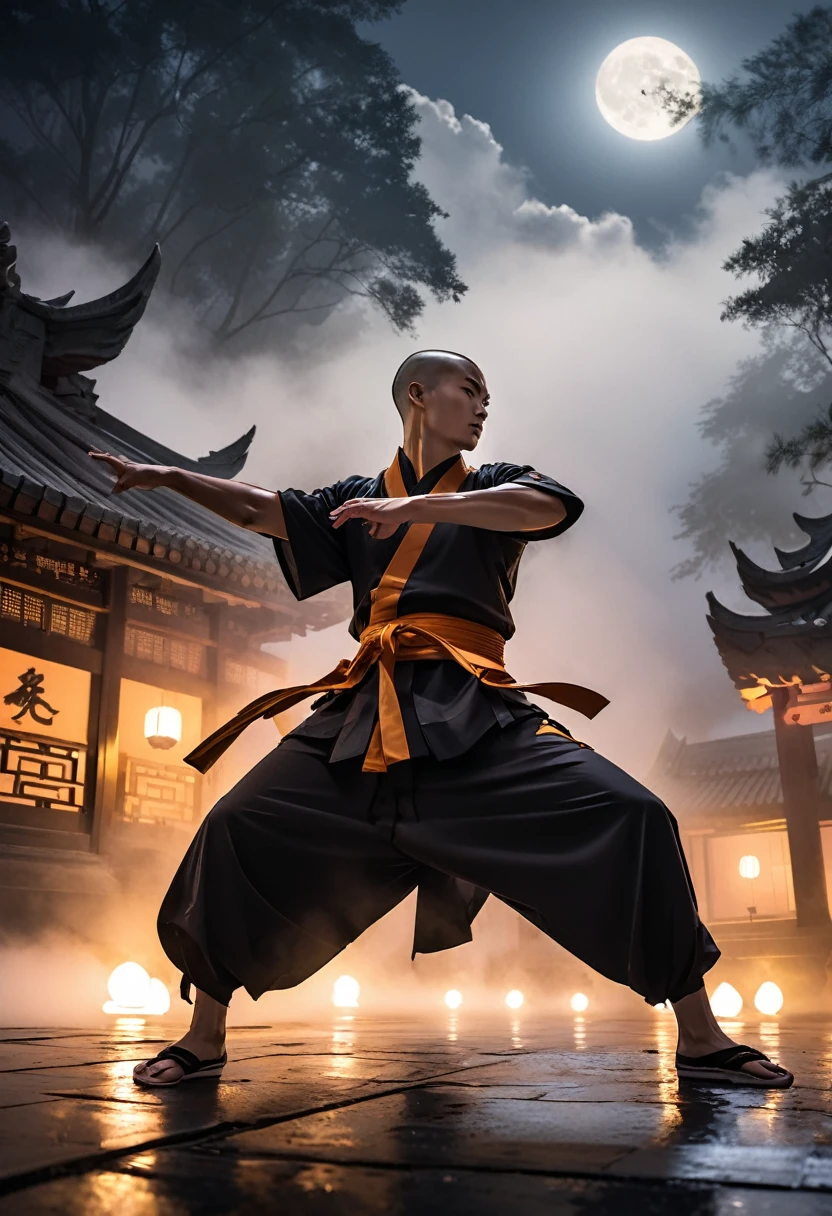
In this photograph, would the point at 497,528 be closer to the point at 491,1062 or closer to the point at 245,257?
the point at 491,1062

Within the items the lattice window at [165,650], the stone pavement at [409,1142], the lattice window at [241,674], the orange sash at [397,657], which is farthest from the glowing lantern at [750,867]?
the orange sash at [397,657]

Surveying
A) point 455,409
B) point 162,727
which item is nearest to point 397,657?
point 455,409

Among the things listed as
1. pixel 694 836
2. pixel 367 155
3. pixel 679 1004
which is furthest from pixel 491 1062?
pixel 367 155

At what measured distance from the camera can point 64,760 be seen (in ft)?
21.5

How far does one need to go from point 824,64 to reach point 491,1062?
1707 cm

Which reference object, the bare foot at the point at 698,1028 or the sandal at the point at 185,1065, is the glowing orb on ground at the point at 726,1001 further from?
the sandal at the point at 185,1065

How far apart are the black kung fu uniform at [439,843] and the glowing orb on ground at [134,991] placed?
133 inches

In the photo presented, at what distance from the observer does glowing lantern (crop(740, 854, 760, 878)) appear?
13.2 m

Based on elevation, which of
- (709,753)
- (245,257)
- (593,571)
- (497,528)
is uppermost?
(245,257)

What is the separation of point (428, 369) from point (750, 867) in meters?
12.3

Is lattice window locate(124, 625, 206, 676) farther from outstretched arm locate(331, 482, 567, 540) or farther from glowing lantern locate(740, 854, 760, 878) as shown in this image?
glowing lantern locate(740, 854, 760, 878)

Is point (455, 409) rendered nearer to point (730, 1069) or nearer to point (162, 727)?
point (730, 1069)

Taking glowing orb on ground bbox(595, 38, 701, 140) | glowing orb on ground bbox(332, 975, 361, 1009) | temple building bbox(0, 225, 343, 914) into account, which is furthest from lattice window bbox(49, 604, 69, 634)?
glowing orb on ground bbox(595, 38, 701, 140)

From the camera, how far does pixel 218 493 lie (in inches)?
92.0
